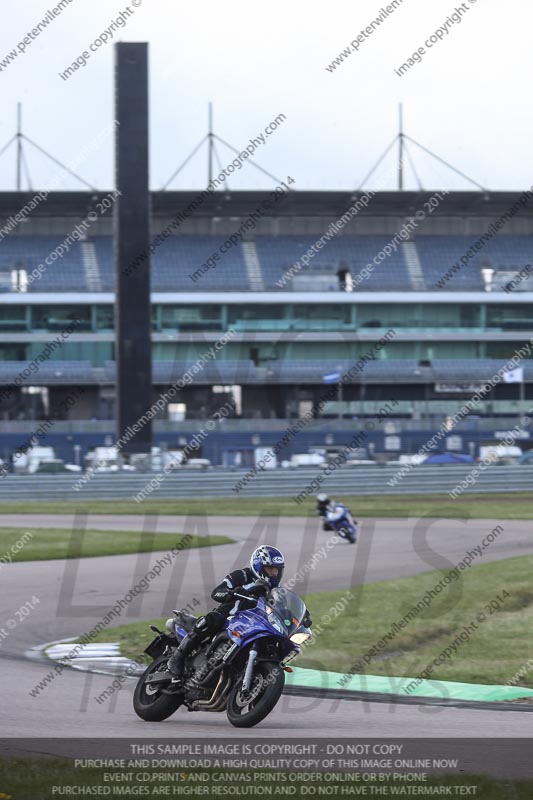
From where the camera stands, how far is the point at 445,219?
74.1 meters

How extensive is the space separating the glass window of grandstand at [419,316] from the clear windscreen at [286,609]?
198ft

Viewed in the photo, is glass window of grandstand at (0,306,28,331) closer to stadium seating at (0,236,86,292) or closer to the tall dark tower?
stadium seating at (0,236,86,292)

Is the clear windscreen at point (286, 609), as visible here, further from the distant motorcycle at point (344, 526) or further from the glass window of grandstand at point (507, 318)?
the glass window of grandstand at point (507, 318)

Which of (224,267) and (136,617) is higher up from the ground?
(224,267)

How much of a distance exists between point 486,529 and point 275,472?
12605 millimetres

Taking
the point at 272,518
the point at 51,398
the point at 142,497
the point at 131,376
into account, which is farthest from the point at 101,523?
the point at 51,398

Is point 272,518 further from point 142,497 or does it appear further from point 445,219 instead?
point 445,219

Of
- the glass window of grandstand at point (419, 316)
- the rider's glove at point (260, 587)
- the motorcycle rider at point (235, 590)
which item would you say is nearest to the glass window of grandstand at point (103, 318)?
the glass window of grandstand at point (419, 316)

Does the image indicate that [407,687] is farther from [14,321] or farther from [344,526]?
[14,321]

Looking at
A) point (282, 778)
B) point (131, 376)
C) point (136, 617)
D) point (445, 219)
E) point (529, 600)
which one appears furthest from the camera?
point (445, 219)

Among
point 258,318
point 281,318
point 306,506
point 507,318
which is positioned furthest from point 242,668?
point 507,318

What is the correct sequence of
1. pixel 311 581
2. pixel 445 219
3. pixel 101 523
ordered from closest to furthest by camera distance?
pixel 311 581 → pixel 101 523 → pixel 445 219

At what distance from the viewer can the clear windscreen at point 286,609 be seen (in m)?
8.23

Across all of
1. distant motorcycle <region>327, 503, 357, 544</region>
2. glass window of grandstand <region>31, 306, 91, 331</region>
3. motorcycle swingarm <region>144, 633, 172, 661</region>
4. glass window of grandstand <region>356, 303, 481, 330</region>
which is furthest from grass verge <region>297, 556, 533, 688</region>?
glass window of grandstand <region>356, 303, 481, 330</region>
